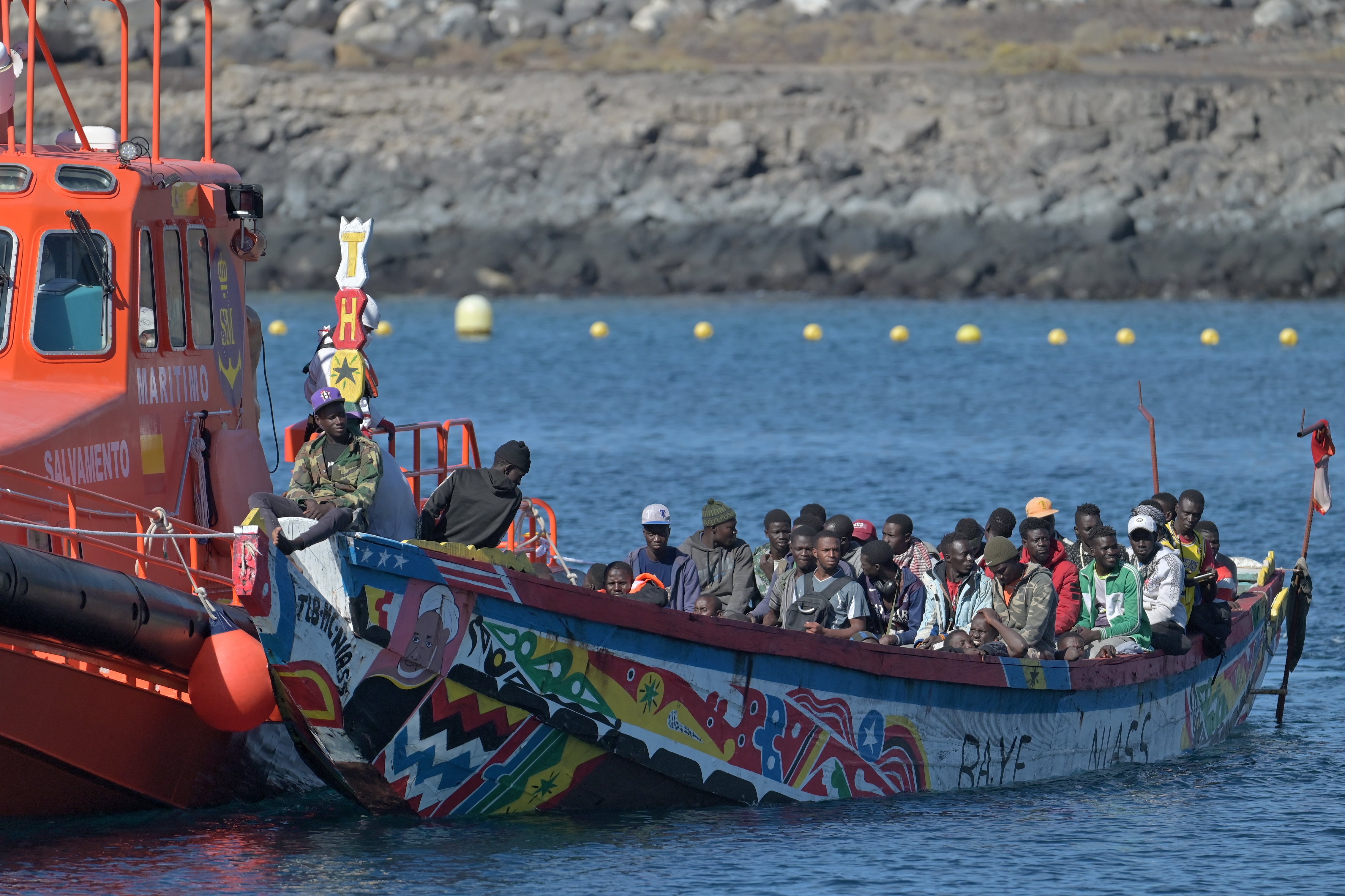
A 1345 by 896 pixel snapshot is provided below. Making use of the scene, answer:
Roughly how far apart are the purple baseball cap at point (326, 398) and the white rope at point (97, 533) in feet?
A: 3.09

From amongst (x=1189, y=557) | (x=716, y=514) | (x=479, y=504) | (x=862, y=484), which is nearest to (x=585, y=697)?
(x=479, y=504)

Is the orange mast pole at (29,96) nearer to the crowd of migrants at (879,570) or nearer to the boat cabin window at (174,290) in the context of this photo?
the boat cabin window at (174,290)

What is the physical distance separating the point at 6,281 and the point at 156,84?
142cm

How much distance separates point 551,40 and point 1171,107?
25112mm

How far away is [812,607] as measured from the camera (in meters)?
11.7

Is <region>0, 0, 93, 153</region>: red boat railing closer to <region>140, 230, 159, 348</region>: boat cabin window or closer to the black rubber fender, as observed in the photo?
<region>140, 230, 159, 348</region>: boat cabin window

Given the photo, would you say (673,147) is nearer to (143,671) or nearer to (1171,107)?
(1171,107)

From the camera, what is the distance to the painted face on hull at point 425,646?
10117 millimetres

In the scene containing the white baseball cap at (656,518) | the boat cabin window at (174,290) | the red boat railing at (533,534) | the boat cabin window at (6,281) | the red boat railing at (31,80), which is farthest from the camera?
the red boat railing at (533,534)

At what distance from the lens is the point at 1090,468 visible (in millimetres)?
29656

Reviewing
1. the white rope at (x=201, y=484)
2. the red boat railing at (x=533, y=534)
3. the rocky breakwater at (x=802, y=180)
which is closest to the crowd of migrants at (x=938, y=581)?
the red boat railing at (x=533, y=534)

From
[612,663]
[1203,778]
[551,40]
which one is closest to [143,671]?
[612,663]

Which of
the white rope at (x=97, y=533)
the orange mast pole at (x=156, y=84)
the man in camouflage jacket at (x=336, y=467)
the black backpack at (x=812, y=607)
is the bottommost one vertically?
the black backpack at (x=812, y=607)

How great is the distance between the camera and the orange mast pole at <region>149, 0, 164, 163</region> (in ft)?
36.8
